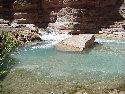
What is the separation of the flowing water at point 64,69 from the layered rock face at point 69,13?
905cm

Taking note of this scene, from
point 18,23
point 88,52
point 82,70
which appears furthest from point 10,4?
point 82,70

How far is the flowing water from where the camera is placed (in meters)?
7.29

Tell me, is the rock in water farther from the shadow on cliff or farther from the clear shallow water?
the shadow on cliff

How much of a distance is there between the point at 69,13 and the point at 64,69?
47.1 feet

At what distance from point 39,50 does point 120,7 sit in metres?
14.0

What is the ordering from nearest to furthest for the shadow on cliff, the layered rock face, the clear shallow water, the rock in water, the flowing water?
1. the flowing water
2. the clear shallow water
3. the rock in water
4. the shadow on cliff
5. the layered rock face

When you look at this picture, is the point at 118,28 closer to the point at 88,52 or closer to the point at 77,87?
the point at 88,52

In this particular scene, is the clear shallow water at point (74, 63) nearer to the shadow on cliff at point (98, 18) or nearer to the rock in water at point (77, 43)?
the rock in water at point (77, 43)

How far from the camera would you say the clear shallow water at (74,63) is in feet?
27.4

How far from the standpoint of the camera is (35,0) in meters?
23.9

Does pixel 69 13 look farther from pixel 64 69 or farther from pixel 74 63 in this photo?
pixel 64 69

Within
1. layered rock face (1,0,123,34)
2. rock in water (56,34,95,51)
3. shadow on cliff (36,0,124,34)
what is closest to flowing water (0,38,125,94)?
rock in water (56,34,95,51)

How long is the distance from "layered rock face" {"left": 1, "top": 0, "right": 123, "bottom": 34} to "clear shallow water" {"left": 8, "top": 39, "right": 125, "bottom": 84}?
8620mm

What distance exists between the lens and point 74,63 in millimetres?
10320
